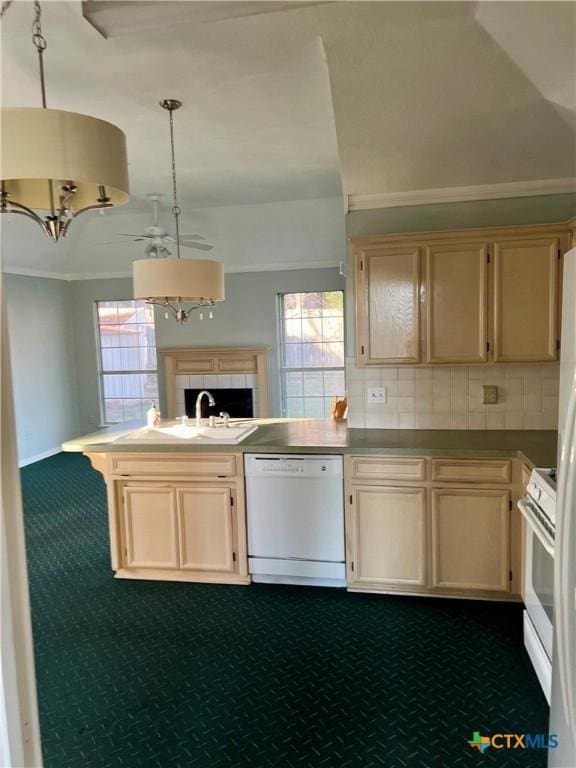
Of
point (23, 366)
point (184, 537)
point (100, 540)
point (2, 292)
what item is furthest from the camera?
point (23, 366)

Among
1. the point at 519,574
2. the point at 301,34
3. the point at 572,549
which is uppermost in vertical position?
the point at 301,34

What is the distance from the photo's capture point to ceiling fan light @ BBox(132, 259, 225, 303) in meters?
3.07

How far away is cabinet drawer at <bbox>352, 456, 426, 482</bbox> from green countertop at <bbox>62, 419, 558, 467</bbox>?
5cm

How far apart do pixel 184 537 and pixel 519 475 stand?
2.09 metres

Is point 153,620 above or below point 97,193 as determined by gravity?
below

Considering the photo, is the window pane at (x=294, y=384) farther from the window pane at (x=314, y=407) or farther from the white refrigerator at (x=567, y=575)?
the white refrigerator at (x=567, y=575)

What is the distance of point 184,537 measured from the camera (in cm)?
347

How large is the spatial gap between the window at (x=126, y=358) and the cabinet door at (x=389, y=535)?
5227mm

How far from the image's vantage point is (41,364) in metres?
7.18

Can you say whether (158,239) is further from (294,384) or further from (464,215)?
(294,384)

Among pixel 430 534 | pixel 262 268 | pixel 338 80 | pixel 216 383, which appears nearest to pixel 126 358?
pixel 216 383

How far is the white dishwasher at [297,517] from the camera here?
3275 millimetres

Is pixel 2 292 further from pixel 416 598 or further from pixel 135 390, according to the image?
pixel 135 390

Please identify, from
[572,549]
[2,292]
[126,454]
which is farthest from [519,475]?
[2,292]
